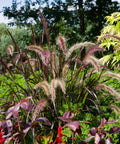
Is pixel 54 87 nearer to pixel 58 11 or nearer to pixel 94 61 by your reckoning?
pixel 94 61

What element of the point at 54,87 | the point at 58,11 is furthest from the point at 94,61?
the point at 58,11

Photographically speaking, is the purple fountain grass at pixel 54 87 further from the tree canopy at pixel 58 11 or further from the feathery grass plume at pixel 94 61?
the tree canopy at pixel 58 11

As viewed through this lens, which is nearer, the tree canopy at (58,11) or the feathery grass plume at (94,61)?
the feathery grass plume at (94,61)

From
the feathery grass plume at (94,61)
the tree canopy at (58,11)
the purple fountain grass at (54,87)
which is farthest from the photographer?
the tree canopy at (58,11)

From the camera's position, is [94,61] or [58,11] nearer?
[94,61]

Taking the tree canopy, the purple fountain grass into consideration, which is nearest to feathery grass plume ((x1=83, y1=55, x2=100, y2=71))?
the purple fountain grass

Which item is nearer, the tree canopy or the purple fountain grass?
the purple fountain grass

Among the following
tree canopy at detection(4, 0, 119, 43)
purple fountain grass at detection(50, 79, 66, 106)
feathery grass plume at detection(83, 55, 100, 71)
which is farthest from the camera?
tree canopy at detection(4, 0, 119, 43)

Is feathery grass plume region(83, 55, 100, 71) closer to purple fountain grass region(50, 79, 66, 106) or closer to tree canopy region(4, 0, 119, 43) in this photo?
purple fountain grass region(50, 79, 66, 106)

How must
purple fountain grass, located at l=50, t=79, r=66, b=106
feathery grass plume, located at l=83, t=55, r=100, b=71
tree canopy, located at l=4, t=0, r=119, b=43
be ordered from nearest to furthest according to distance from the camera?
purple fountain grass, located at l=50, t=79, r=66, b=106 < feathery grass plume, located at l=83, t=55, r=100, b=71 < tree canopy, located at l=4, t=0, r=119, b=43

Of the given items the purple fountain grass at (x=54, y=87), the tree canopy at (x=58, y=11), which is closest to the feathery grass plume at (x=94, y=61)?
the purple fountain grass at (x=54, y=87)

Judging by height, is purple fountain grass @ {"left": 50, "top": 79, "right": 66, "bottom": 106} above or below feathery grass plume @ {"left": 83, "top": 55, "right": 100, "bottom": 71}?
below

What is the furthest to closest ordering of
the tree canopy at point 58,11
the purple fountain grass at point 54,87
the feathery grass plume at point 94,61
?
the tree canopy at point 58,11
the feathery grass plume at point 94,61
the purple fountain grass at point 54,87

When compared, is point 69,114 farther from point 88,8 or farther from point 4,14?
point 88,8
